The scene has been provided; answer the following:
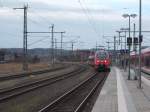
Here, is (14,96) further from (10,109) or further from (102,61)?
(102,61)

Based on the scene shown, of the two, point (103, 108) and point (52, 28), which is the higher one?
point (52, 28)

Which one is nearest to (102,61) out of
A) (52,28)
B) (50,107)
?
(52,28)

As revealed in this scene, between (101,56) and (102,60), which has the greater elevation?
(101,56)

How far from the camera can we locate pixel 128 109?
20.7 meters

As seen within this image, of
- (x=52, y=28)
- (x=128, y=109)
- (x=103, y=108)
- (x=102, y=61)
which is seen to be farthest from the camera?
(x=52, y=28)

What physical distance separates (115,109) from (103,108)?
72 cm

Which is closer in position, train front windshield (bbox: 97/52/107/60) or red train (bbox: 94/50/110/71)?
red train (bbox: 94/50/110/71)

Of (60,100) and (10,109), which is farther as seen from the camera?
(60,100)

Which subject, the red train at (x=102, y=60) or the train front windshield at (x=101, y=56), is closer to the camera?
the red train at (x=102, y=60)

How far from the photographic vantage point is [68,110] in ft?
72.5

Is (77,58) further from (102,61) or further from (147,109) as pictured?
(147,109)

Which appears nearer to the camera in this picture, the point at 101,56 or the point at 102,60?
the point at 102,60

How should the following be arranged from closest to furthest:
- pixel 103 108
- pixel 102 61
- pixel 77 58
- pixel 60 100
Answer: pixel 103 108 < pixel 60 100 < pixel 102 61 < pixel 77 58

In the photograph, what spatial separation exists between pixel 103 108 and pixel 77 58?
6891 inches
